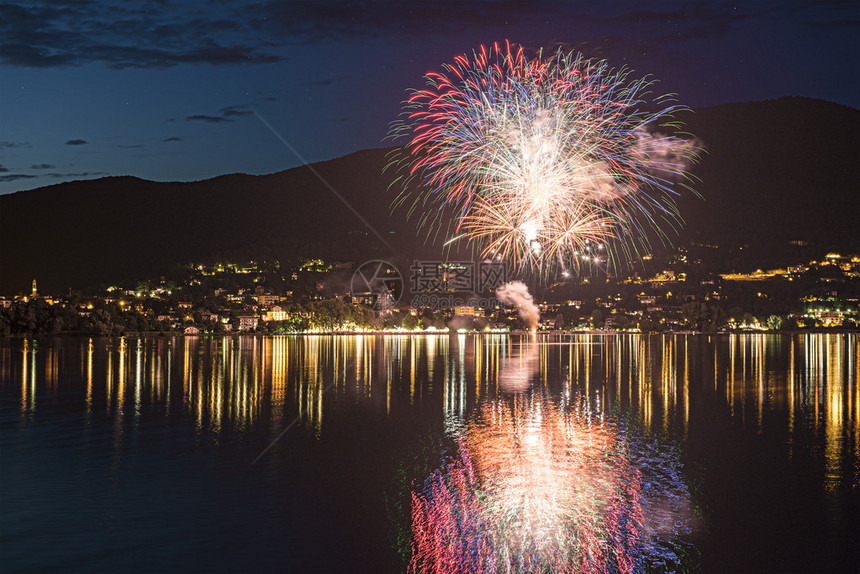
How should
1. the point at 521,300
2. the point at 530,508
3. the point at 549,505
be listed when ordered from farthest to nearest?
the point at 521,300
the point at 549,505
the point at 530,508

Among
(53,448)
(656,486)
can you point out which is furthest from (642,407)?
(53,448)

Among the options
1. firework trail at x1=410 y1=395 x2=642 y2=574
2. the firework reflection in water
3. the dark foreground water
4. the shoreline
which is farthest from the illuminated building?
firework trail at x1=410 y1=395 x2=642 y2=574

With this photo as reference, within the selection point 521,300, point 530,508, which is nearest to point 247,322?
point 521,300

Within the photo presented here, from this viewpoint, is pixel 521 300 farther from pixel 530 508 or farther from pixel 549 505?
pixel 530 508

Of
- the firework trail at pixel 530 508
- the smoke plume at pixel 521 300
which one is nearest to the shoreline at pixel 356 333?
the smoke plume at pixel 521 300

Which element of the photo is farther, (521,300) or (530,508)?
(521,300)

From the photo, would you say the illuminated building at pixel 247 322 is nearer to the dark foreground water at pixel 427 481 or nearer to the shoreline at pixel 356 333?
the shoreline at pixel 356 333
